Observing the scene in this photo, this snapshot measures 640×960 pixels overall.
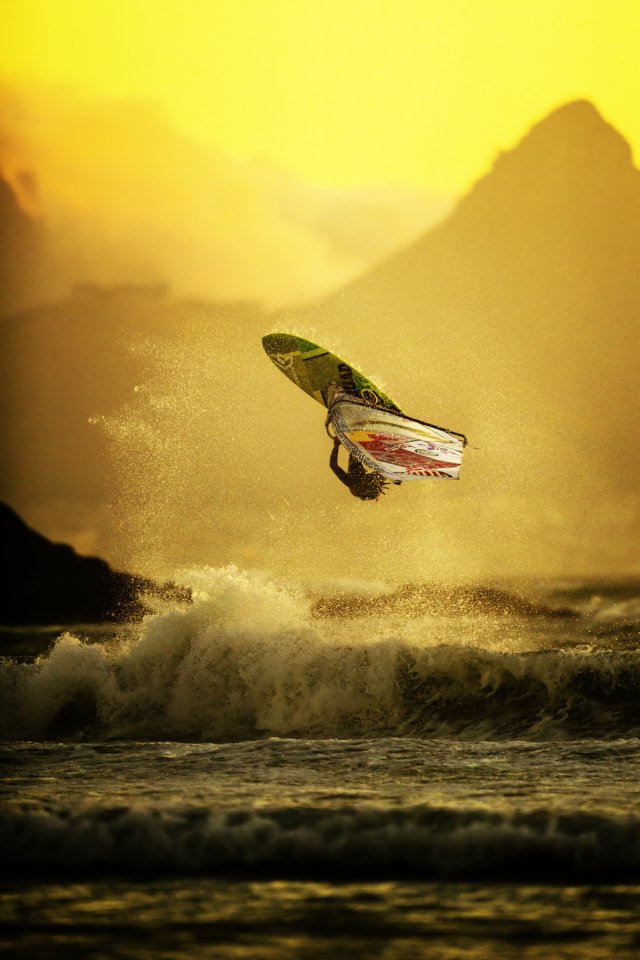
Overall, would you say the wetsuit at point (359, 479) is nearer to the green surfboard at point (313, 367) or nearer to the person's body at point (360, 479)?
the person's body at point (360, 479)

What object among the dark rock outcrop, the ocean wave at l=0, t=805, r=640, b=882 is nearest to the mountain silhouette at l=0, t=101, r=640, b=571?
the dark rock outcrop

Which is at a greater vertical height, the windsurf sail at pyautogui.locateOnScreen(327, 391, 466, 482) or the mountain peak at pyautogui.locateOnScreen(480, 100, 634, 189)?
the mountain peak at pyautogui.locateOnScreen(480, 100, 634, 189)

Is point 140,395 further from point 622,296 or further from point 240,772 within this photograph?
point 240,772

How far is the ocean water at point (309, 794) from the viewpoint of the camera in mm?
2186

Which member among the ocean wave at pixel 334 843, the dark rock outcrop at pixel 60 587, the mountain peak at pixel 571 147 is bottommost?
the ocean wave at pixel 334 843

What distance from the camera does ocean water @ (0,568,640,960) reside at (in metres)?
2.19

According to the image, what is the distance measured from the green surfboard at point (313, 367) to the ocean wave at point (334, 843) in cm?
337

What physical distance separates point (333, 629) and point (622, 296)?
317 centimetres

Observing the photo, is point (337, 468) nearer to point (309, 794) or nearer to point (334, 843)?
point (309, 794)

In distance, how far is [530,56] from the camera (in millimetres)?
6410

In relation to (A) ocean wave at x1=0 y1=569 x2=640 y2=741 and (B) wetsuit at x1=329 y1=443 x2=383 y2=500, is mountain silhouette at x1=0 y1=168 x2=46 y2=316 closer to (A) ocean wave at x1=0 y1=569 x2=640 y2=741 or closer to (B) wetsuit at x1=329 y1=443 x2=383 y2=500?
(A) ocean wave at x1=0 y1=569 x2=640 y2=741

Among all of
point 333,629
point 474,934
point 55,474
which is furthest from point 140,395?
point 474,934

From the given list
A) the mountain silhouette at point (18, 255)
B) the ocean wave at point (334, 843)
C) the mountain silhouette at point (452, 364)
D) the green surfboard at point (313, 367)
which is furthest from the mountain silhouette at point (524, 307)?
the ocean wave at point (334, 843)

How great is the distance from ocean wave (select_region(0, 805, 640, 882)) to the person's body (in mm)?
2917
